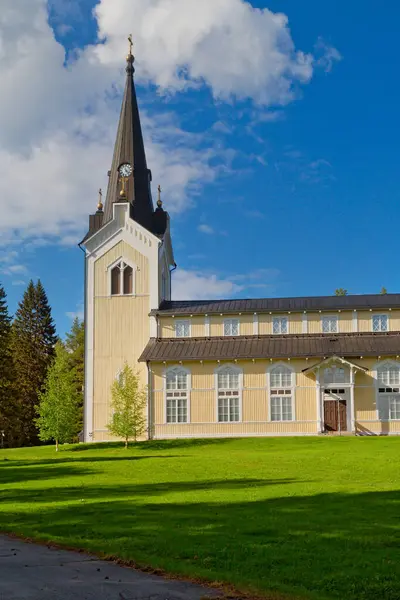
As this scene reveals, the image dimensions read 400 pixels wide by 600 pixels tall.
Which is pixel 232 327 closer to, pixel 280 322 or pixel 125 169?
pixel 280 322

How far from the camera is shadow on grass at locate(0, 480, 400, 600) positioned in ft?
26.2

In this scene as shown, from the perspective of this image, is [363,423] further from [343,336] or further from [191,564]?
[191,564]

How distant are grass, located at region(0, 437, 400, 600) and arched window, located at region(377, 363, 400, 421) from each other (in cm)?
1554

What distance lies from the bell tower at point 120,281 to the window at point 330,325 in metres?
10.7

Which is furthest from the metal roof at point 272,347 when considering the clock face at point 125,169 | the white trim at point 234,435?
the clock face at point 125,169

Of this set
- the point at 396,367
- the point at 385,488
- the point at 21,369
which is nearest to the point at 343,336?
the point at 396,367

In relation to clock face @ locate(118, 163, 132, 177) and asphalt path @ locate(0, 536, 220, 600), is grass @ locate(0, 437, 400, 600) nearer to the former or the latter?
asphalt path @ locate(0, 536, 220, 600)

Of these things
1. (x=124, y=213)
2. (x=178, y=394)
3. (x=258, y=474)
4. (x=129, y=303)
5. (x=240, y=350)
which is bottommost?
Result: (x=258, y=474)

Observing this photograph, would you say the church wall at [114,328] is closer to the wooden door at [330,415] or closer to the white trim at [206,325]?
the white trim at [206,325]

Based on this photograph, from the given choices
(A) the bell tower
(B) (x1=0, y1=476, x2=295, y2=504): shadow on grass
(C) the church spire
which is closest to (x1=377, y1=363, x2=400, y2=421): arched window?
(A) the bell tower

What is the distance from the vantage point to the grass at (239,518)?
8.28 m

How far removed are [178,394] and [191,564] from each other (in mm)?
33240

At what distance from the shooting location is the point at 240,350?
41.8 m

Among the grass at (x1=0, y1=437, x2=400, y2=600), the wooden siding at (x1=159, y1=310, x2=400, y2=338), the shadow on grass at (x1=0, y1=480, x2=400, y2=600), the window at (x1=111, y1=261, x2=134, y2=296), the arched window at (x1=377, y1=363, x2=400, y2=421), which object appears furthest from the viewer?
the window at (x1=111, y1=261, x2=134, y2=296)
